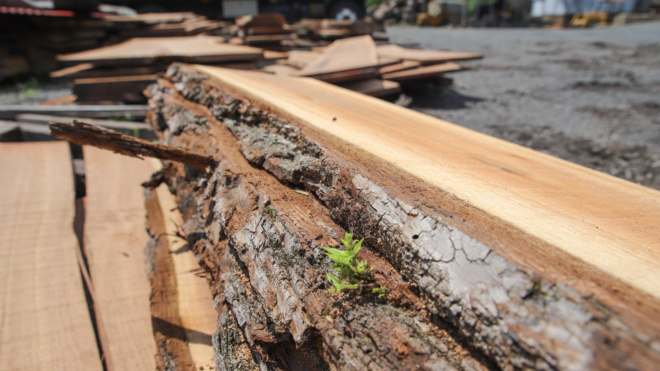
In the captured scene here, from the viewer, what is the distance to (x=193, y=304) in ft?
5.52

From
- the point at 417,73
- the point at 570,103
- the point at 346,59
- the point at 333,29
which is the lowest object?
the point at 570,103

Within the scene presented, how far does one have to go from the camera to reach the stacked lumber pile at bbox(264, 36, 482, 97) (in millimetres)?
4090

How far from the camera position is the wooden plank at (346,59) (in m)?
4.03

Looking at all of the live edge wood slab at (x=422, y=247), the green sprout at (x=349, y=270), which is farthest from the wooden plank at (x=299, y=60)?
the green sprout at (x=349, y=270)

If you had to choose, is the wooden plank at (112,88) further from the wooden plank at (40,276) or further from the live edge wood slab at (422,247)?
the live edge wood slab at (422,247)

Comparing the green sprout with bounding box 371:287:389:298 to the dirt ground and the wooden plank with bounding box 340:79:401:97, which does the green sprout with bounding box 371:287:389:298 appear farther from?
the wooden plank with bounding box 340:79:401:97

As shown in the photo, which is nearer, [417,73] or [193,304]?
[193,304]

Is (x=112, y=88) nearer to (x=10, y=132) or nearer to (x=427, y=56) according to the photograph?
(x=10, y=132)

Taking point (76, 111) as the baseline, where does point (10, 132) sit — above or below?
below

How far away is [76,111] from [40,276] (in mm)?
2536

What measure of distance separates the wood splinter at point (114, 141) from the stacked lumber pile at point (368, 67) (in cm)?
238

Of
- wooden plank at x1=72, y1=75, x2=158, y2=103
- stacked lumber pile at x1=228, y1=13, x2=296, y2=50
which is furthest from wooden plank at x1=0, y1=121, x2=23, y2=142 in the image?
stacked lumber pile at x1=228, y1=13, x2=296, y2=50

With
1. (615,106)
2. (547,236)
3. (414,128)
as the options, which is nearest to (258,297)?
(547,236)

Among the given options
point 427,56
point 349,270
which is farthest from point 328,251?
point 427,56
